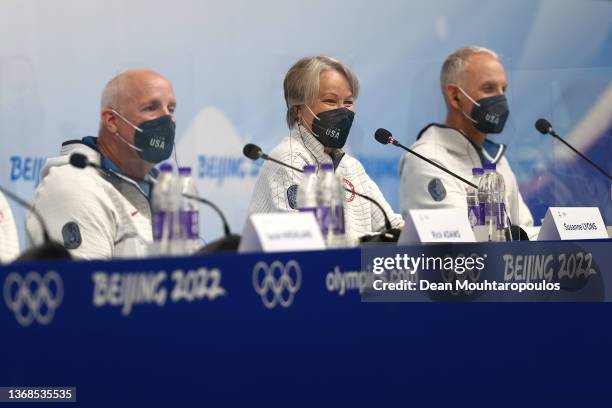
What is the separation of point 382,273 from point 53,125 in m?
2.20

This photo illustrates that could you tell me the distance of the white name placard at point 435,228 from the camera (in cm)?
301

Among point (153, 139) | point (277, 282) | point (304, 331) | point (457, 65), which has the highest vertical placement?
point (457, 65)

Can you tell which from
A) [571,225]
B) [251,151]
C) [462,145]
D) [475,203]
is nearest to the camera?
[251,151]

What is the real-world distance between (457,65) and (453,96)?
138 mm

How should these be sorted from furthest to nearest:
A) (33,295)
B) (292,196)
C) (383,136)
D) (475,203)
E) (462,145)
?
(462,145)
(475,203)
(292,196)
(383,136)
(33,295)

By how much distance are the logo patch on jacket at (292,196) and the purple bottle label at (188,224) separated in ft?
3.99

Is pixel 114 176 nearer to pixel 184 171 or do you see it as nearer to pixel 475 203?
pixel 184 171

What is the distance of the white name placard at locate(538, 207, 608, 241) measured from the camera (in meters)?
3.52

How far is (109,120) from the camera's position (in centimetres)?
377

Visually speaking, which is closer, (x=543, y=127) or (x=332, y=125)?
(x=332, y=125)

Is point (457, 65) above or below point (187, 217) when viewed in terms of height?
above

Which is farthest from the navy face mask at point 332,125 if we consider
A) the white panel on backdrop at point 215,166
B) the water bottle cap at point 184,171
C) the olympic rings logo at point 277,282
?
the olympic rings logo at point 277,282

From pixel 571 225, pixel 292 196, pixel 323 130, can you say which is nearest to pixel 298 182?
pixel 292 196

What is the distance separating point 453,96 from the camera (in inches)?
202
